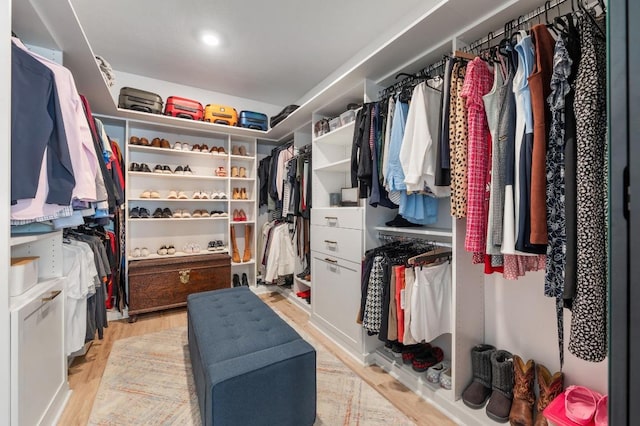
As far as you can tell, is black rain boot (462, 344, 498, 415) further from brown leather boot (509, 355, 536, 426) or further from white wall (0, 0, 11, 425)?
white wall (0, 0, 11, 425)

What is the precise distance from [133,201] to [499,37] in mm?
3473

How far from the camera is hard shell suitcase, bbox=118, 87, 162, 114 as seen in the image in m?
2.67

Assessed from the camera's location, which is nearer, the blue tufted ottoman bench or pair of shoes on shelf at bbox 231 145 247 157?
the blue tufted ottoman bench

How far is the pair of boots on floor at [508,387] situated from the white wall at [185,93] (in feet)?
11.5

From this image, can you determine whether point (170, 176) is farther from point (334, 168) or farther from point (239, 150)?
point (334, 168)

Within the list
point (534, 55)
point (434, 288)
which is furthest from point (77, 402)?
point (534, 55)

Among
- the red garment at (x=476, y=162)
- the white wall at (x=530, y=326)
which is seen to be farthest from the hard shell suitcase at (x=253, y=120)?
the white wall at (x=530, y=326)

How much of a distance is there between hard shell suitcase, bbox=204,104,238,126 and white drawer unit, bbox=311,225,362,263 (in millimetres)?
1655

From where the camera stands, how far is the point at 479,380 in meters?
1.50

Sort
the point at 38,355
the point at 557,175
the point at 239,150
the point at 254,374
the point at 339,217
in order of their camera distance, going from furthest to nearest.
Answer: the point at 239,150 → the point at 339,217 → the point at 38,355 → the point at 254,374 → the point at 557,175

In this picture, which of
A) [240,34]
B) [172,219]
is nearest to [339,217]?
[240,34]

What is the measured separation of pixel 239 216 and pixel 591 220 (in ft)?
10.9

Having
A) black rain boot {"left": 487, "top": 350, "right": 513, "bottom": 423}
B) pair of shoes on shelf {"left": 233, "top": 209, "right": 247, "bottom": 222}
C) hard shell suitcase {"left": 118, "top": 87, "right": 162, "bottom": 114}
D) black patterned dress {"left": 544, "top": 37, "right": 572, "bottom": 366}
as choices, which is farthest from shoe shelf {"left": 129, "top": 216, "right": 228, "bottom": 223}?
black patterned dress {"left": 544, "top": 37, "right": 572, "bottom": 366}

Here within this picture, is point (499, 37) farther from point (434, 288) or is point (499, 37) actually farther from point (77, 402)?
point (77, 402)
